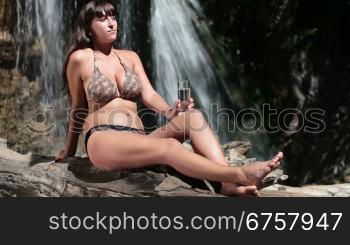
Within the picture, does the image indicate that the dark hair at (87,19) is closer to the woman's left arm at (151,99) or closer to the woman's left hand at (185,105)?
the woman's left arm at (151,99)

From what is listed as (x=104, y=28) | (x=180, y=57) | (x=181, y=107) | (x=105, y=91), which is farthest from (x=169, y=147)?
(x=180, y=57)

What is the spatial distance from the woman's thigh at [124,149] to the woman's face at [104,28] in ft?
1.85

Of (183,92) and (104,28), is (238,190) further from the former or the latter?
(104,28)

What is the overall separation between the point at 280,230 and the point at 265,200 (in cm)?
19

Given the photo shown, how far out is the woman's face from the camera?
12.6 ft

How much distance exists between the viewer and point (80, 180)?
3.85m

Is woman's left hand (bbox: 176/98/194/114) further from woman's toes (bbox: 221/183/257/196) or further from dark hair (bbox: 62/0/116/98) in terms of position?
dark hair (bbox: 62/0/116/98)

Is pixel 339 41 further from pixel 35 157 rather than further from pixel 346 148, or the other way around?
pixel 35 157

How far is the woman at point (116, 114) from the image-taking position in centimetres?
356

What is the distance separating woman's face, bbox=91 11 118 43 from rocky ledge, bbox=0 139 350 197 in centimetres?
73

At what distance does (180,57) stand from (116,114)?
2268mm

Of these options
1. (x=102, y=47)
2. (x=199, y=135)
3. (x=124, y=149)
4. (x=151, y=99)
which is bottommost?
(x=124, y=149)

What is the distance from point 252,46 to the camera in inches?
282

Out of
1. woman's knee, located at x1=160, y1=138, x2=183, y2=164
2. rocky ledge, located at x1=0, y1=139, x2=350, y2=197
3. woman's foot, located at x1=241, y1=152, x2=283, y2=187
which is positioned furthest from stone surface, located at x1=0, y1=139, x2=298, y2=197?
woman's foot, located at x1=241, y1=152, x2=283, y2=187
